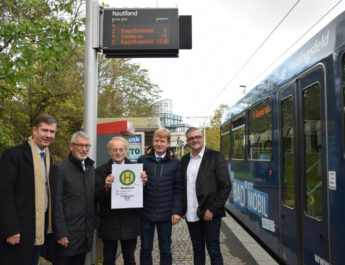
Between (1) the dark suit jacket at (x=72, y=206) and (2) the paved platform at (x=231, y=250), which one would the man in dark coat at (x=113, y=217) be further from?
(2) the paved platform at (x=231, y=250)

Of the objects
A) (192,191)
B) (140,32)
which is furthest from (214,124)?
(192,191)

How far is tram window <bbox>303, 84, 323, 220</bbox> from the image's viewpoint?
3.71m

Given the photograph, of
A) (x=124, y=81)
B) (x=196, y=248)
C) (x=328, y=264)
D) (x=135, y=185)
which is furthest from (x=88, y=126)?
(x=124, y=81)

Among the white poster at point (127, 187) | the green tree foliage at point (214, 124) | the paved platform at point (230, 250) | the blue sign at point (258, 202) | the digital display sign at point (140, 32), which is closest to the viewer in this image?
the white poster at point (127, 187)

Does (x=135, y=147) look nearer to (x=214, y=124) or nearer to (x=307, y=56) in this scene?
(x=307, y=56)

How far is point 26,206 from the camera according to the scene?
9.32 ft

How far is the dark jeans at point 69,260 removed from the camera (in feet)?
10.6

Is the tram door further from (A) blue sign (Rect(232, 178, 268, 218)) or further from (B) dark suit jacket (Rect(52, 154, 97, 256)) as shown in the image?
(B) dark suit jacket (Rect(52, 154, 97, 256))

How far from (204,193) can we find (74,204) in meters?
1.36

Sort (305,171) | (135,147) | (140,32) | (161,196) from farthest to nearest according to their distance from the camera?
(135,147), (140,32), (305,171), (161,196)

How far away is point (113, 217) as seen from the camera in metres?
3.55

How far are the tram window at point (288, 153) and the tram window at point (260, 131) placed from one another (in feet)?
2.07

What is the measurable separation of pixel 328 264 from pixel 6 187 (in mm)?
3108

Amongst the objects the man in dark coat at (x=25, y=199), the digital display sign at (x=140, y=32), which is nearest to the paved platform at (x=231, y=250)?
the man in dark coat at (x=25, y=199)
